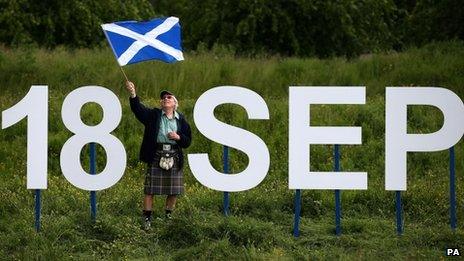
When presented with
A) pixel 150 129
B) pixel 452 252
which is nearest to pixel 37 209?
pixel 150 129

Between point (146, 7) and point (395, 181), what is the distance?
17608 millimetres

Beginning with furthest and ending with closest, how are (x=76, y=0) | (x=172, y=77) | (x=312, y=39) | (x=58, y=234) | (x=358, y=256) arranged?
(x=312, y=39) → (x=76, y=0) → (x=172, y=77) → (x=58, y=234) → (x=358, y=256)

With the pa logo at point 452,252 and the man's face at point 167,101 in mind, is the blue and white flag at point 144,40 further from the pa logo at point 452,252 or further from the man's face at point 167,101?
the pa logo at point 452,252

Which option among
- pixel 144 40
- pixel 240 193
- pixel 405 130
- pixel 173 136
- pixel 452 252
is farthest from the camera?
pixel 240 193

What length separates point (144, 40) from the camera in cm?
1200

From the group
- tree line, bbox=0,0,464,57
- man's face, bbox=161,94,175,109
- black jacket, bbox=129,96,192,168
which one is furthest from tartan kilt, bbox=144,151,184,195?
tree line, bbox=0,0,464,57

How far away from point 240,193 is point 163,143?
2.18 meters

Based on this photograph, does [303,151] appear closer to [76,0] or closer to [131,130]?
[131,130]

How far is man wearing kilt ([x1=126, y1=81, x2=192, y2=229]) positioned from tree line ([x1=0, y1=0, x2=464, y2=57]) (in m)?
13.5

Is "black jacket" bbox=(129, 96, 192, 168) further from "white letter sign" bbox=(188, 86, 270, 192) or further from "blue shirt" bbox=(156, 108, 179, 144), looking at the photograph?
"white letter sign" bbox=(188, 86, 270, 192)

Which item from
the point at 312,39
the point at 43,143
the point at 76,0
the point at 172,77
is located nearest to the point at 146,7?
the point at 76,0

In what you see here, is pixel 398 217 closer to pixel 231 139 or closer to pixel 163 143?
pixel 231 139

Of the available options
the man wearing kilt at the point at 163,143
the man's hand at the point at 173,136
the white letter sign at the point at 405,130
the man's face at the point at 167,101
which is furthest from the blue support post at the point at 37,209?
the white letter sign at the point at 405,130

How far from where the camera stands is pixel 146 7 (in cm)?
2845
